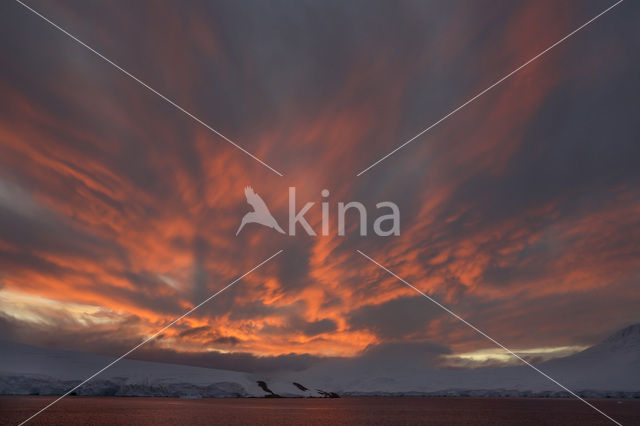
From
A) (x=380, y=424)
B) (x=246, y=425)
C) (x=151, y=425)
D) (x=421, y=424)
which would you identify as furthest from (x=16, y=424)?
(x=421, y=424)

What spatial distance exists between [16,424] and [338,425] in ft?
166

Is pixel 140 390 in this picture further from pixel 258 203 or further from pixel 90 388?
pixel 258 203

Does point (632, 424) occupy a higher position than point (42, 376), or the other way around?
point (42, 376)

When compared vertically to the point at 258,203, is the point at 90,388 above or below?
below

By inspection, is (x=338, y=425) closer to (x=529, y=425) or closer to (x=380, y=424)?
(x=380, y=424)

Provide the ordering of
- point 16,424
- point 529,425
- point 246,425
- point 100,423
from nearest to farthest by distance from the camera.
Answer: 1. point 16,424
2. point 100,423
3. point 246,425
4. point 529,425

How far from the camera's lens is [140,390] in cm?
18750

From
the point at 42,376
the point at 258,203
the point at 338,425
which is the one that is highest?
the point at 258,203

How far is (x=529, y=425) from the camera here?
7788cm

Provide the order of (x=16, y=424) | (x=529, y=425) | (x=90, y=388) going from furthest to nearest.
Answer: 1. (x=90, y=388)
2. (x=529, y=425)
3. (x=16, y=424)

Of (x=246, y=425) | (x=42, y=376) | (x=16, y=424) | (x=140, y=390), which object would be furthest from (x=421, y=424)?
(x=42, y=376)

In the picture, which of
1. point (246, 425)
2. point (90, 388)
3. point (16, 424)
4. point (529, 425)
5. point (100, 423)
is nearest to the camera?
point (16, 424)

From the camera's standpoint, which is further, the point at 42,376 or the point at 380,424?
the point at 42,376

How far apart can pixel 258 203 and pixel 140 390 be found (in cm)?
15772
